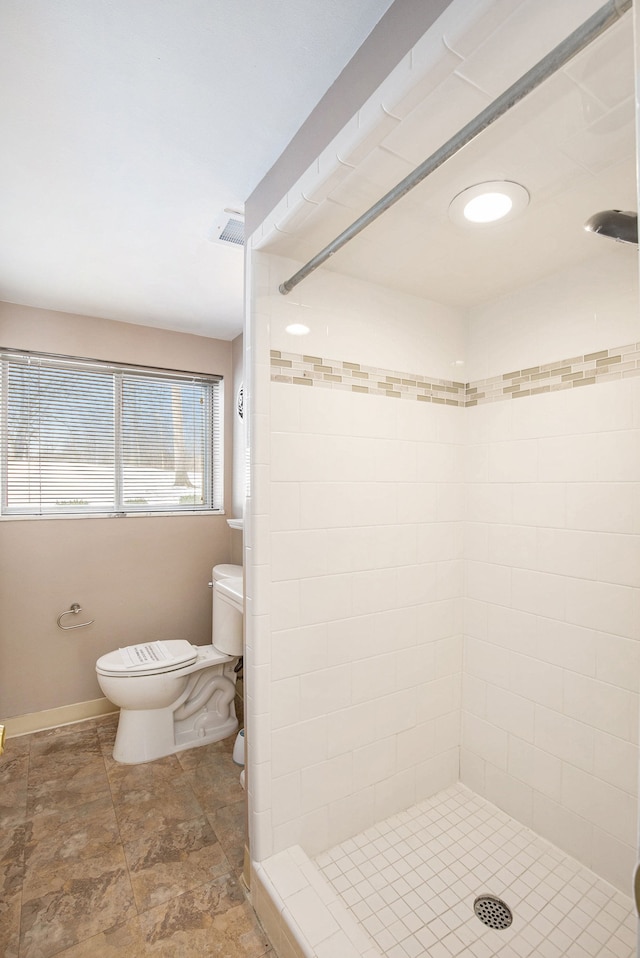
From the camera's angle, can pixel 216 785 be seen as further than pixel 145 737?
No

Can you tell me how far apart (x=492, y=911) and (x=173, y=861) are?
3.73 ft

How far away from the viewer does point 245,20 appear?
1.04 metres

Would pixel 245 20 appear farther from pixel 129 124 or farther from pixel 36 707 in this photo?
pixel 36 707

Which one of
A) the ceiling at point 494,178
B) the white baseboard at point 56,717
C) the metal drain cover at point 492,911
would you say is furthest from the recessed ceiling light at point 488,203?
the white baseboard at point 56,717

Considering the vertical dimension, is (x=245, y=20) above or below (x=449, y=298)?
above

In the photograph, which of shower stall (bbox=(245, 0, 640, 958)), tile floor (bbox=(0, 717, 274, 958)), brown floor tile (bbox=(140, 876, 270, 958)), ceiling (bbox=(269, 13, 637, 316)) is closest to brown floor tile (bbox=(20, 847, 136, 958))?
tile floor (bbox=(0, 717, 274, 958))

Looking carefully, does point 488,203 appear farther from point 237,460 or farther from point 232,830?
point 232,830

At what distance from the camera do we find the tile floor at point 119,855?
1475 millimetres

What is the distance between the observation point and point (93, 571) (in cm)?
281

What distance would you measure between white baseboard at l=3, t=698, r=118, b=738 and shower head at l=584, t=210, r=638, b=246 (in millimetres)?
3254

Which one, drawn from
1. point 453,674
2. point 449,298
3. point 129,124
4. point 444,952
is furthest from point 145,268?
point 444,952

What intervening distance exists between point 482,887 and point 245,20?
8.21ft

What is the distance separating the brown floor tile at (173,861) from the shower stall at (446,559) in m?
0.35

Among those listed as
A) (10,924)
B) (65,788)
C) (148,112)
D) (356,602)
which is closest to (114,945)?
(10,924)
